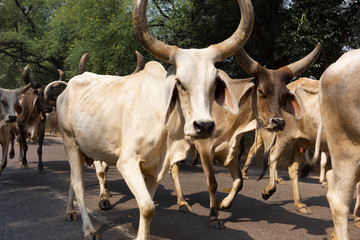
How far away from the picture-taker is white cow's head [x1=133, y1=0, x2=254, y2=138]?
297cm

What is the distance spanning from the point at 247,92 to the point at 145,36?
2.61 meters

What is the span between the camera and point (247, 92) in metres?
5.52

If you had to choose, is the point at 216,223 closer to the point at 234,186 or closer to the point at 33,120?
the point at 234,186

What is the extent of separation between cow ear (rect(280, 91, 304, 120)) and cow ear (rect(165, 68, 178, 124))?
252 centimetres

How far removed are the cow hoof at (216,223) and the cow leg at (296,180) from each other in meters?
1.77

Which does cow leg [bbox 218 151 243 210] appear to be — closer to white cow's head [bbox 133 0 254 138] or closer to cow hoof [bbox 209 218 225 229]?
cow hoof [bbox 209 218 225 229]

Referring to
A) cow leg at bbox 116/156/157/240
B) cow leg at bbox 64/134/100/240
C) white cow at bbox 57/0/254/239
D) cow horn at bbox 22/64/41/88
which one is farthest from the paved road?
cow horn at bbox 22/64/41/88

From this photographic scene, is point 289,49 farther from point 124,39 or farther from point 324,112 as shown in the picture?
point 324,112

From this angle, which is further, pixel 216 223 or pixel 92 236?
pixel 216 223

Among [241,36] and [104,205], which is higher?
[241,36]

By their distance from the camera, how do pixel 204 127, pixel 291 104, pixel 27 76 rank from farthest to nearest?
pixel 27 76 → pixel 291 104 → pixel 204 127

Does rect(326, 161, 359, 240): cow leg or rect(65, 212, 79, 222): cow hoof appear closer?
rect(326, 161, 359, 240): cow leg

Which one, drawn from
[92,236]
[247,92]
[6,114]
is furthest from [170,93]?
[6,114]

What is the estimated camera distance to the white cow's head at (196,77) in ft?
9.74
